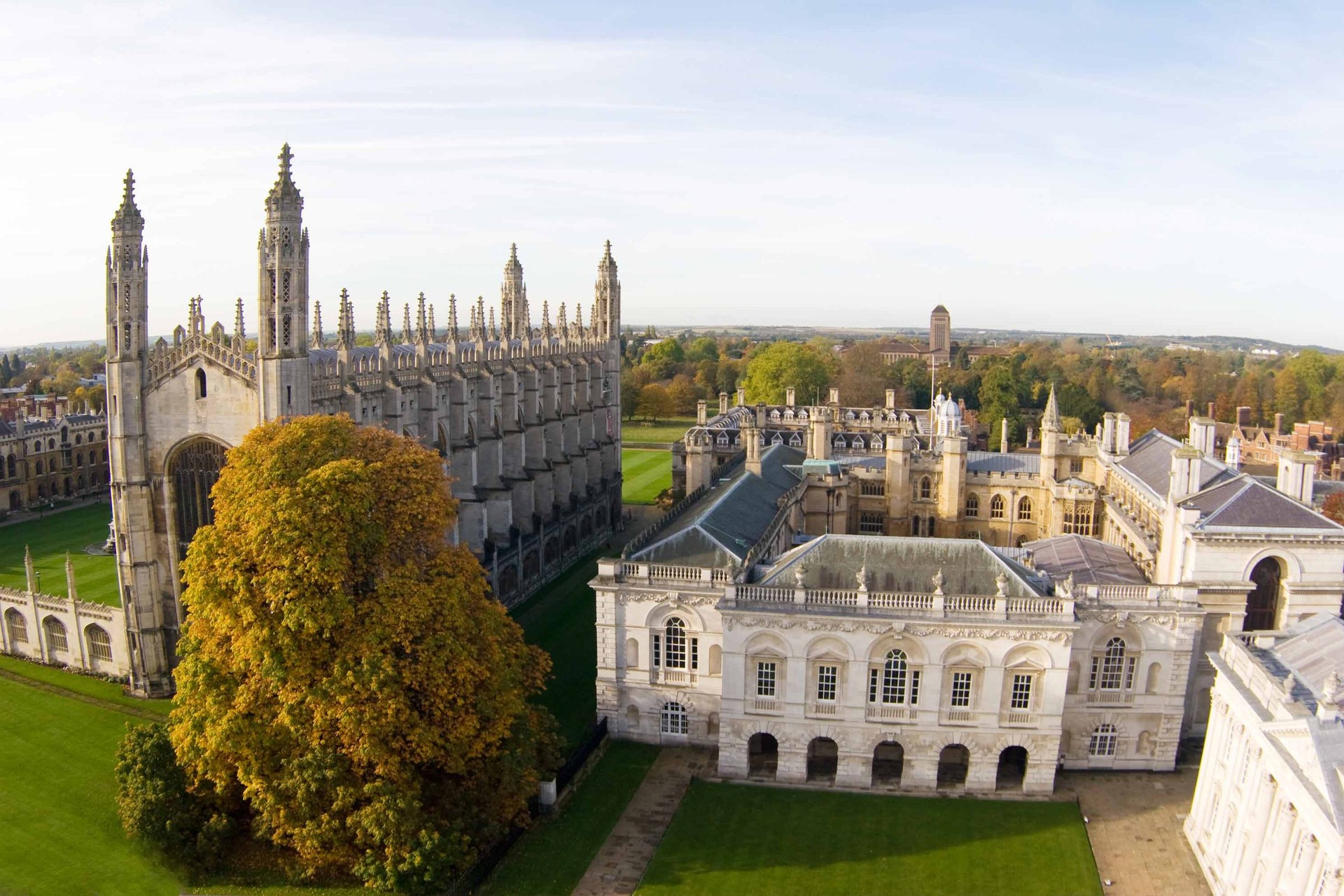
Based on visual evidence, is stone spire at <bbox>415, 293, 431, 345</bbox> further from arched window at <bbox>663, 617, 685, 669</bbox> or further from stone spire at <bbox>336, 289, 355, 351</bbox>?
arched window at <bbox>663, 617, 685, 669</bbox>

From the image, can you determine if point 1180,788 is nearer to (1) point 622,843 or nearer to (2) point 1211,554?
(2) point 1211,554

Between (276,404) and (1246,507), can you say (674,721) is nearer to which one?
(276,404)

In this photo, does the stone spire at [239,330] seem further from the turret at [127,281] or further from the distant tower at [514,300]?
the distant tower at [514,300]

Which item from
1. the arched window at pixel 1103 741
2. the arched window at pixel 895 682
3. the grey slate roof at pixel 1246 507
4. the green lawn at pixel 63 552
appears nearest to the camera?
the arched window at pixel 895 682

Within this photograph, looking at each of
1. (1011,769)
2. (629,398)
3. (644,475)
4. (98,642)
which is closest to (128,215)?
(98,642)

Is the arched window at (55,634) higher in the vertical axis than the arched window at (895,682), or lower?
lower

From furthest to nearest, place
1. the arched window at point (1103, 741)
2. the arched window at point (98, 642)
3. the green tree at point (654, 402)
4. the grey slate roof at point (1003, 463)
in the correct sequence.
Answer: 1. the green tree at point (654, 402)
2. the grey slate roof at point (1003, 463)
3. the arched window at point (98, 642)
4. the arched window at point (1103, 741)

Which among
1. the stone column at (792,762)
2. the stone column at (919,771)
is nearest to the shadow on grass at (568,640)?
the stone column at (792,762)
